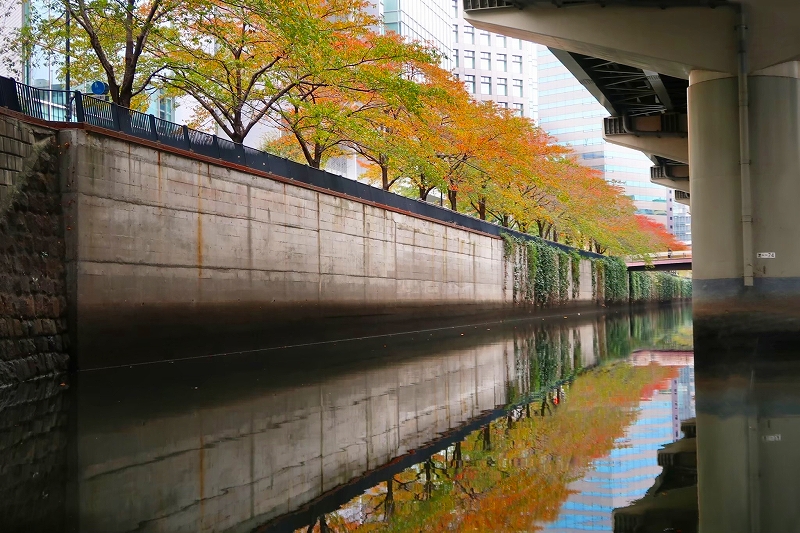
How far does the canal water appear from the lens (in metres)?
4.95

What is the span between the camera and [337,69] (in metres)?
22.8

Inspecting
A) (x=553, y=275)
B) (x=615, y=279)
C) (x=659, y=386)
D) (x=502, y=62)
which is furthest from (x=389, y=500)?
(x=502, y=62)

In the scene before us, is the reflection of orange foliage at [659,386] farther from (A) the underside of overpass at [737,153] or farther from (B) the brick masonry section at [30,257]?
(B) the brick masonry section at [30,257]

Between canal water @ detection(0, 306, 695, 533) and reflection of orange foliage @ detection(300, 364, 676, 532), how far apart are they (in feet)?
0.06

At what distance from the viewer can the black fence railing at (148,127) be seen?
1387 cm

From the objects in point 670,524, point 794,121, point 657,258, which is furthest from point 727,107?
point 657,258

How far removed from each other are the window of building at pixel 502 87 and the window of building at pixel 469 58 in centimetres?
548

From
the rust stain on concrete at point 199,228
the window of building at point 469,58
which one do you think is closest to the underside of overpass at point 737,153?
the rust stain on concrete at point 199,228

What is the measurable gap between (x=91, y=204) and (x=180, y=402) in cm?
597

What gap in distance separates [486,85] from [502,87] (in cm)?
272

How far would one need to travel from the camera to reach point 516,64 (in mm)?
109750

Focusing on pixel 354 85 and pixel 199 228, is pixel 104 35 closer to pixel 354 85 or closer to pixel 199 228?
pixel 199 228

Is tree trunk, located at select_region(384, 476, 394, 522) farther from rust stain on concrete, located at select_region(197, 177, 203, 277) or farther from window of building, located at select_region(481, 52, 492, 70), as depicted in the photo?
window of building, located at select_region(481, 52, 492, 70)

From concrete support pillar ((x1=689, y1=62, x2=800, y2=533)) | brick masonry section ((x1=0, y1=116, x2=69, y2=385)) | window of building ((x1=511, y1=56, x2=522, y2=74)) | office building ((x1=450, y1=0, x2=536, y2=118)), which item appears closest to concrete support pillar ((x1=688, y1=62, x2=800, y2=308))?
concrete support pillar ((x1=689, y1=62, x2=800, y2=533))
